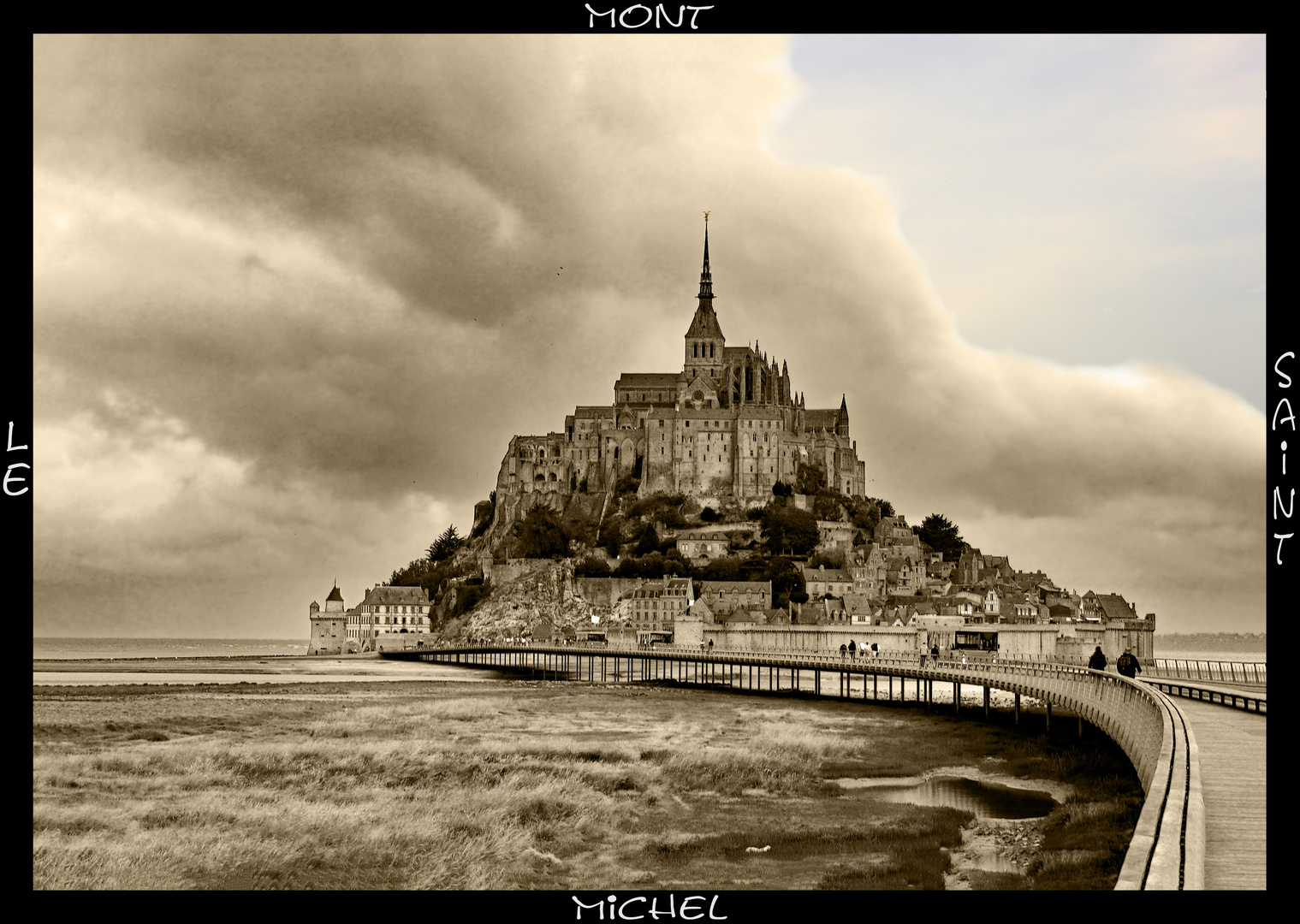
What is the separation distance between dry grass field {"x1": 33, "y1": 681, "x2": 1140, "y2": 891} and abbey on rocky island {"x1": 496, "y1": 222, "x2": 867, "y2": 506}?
87.4m

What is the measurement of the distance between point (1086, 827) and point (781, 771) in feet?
35.3

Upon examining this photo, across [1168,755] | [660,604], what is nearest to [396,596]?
[660,604]

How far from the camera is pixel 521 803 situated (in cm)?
2809

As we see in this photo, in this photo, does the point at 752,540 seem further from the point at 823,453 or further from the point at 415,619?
the point at 415,619

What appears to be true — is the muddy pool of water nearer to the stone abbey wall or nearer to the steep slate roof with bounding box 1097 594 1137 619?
the steep slate roof with bounding box 1097 594 1137 619

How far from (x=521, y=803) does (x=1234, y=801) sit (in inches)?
643

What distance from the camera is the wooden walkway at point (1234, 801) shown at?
39.7 feet

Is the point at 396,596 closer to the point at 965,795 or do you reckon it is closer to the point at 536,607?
the point at 536,607

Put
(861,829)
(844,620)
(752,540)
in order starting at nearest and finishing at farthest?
(861,829) → (844,620) → (752,540)

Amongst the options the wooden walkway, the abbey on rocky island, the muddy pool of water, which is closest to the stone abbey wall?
the abbey on rocky island

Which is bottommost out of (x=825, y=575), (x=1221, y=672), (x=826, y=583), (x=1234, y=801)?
(x=826, y=583)

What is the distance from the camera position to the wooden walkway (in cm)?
1211
